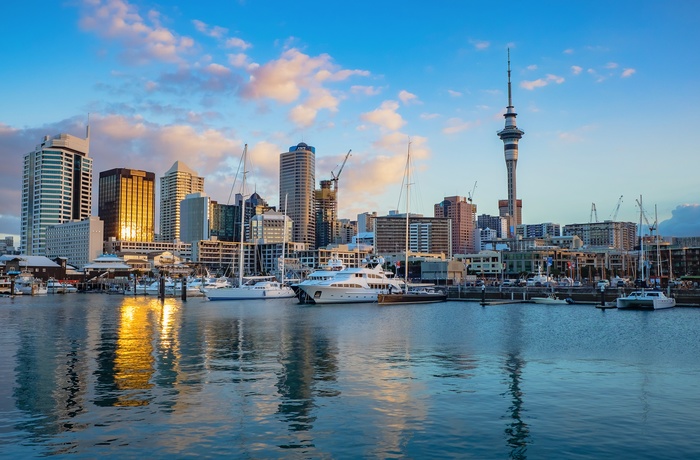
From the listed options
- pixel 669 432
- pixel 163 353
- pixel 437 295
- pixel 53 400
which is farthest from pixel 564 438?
pixel 437 295

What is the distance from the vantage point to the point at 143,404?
26.6 m

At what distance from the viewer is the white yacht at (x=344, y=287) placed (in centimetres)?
10462

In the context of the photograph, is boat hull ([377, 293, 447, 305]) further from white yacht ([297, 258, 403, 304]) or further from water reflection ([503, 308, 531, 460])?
water reflection ([503, 308, 531, 460])

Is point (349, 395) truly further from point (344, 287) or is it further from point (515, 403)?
point (344, 287)

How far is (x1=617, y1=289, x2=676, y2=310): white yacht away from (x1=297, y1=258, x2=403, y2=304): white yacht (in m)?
41.6

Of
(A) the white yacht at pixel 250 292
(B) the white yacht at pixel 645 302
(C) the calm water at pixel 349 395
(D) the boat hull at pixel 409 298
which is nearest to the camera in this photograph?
(C) the calm water at pixel 349 395

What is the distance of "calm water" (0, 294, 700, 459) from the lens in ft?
69.6

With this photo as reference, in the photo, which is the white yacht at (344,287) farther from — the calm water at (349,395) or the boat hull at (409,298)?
the calm water at (349,395)

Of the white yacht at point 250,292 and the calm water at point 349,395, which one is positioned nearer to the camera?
the calm water at point 349,395

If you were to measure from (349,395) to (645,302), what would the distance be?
7455 centimetres

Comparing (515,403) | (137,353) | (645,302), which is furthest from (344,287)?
(515,403)

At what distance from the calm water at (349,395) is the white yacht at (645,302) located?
1404 inches

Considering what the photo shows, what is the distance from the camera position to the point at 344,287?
347 feet

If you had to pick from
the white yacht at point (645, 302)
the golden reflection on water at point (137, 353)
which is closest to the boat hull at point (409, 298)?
the white yacht at point (645, 302)
